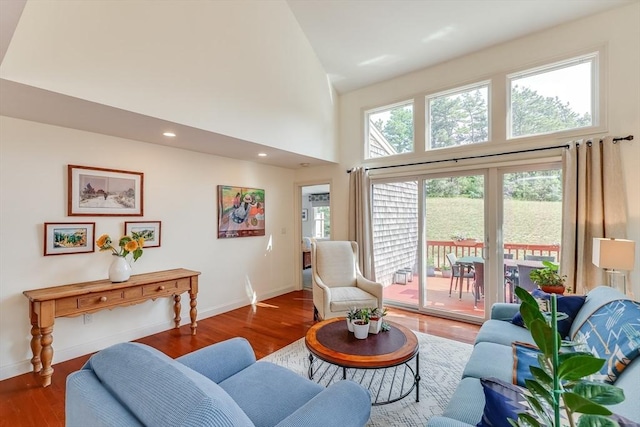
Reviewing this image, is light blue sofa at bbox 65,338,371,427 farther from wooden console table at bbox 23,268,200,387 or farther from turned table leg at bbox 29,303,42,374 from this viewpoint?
turned table leg at bbox 29,303,42,374

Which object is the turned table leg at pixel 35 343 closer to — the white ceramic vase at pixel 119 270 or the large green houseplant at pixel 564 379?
the white ceramic vase at pixel 119 270

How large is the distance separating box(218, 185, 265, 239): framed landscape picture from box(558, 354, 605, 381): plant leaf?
4.36 metres

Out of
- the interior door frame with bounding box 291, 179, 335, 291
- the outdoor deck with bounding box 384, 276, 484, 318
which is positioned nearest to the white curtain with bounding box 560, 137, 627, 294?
the outdoor deck with bounding box 384, 276, 484, 318

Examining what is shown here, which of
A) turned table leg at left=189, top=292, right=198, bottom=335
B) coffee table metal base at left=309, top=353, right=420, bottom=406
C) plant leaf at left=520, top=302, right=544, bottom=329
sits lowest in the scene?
coffee table metal base at left=309, top=353, right=420, bottom=406

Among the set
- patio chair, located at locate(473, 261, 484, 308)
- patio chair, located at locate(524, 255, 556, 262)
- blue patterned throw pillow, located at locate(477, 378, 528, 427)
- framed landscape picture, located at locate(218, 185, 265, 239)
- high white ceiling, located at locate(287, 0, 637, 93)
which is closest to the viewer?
blue patterned throw pillow, located at locate(477, 378, 528, 427)

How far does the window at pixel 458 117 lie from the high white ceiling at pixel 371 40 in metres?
0.51

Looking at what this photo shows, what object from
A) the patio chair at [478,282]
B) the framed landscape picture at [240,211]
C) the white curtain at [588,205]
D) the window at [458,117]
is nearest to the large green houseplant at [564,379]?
the white curtain at [588,205]

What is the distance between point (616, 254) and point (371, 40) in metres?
3.55

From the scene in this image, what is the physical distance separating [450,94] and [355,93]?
1.55m

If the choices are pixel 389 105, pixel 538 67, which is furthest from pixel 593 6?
pixel 389 105

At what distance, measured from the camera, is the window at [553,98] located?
3324 millimetres

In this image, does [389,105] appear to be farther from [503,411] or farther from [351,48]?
[503,411]

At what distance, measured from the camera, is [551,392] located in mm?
622

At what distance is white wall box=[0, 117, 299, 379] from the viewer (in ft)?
9.05
